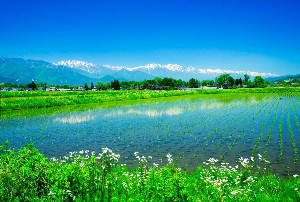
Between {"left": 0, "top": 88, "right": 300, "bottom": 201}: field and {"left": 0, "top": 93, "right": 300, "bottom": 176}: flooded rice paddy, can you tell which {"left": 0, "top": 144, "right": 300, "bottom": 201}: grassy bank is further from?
{"left": 0, "top": 93, "right": 300, "bottom": 176}: flooded rice paddy

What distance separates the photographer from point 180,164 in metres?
Answer: 10.5

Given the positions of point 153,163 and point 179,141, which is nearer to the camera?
point 153,163

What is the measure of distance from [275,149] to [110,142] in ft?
39.9

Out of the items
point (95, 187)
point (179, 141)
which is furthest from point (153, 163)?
point (179, 141)

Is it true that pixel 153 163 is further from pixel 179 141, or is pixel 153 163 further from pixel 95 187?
pixel 179 141

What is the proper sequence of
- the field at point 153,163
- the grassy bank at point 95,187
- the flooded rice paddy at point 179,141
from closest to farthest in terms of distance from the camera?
the grassy bank at point 95,187 < the field at point 153,163 < the flooded rice paddy at point 179,141

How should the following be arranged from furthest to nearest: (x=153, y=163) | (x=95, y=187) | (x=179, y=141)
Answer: (x=179, y=141)
(x=153, y=163)
(x=95, y=187)

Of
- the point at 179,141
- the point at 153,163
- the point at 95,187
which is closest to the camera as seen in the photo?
the point at 95,187

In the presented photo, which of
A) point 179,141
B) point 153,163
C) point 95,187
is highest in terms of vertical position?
point 95,187

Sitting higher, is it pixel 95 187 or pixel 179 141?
pixel 95 187

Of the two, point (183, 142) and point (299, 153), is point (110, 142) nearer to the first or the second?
point (183, 142)

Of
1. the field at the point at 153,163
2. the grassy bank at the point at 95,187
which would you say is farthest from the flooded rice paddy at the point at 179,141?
the grassy bank at the point at 95,187

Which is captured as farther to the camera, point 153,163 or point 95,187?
point 153,163

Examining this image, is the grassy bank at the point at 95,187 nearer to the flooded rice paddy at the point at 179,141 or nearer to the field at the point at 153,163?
the field at the point at 153,163
